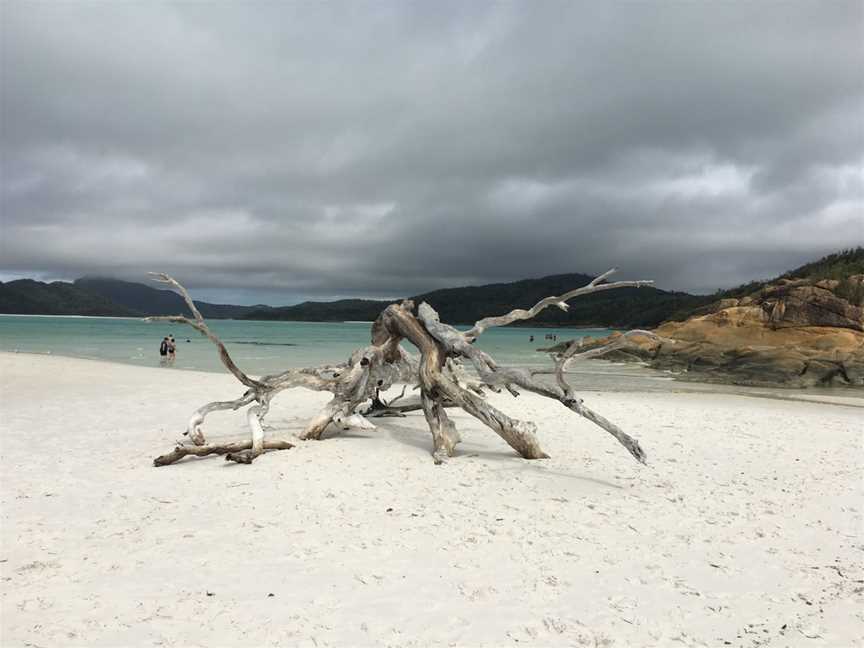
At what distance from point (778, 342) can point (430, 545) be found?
2550cm

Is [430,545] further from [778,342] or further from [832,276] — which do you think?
[832,276]

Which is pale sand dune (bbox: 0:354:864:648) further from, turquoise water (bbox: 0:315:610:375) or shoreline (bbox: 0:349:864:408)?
turquoise water (bbox: 0:315:610:375)

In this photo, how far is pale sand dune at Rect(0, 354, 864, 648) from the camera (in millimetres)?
3312

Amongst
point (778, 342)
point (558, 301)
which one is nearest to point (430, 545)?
point (558, 301)

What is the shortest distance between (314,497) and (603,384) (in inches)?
652

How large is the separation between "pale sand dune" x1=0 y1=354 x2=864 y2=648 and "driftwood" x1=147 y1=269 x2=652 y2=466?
1.12 ft

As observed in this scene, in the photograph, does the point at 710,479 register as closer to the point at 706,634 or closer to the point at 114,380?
the point at 706,634

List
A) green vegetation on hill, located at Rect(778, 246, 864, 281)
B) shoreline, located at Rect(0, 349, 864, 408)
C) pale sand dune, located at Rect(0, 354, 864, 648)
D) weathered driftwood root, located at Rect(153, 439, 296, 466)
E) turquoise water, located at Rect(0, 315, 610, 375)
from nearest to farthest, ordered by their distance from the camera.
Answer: pale sand dune, located at Rect(0, 354, 864, 648), weathered driftwood root, located at Rect(153, 439, 296, 466), shoreline, located at Rect(0, 349, 864, 408), turquoise water, located at Rect(0, 315, 610, 375), green vegetation on hill, located at Rect(778, 246, 864, 281)

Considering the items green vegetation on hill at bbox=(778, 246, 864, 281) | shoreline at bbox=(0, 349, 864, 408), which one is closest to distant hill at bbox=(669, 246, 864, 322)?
green vegetation on hill at bbox=(778, 246, 864, 281)

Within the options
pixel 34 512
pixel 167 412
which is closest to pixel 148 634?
pixel 34 512

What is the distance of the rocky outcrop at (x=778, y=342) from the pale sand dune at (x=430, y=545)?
15.6 m

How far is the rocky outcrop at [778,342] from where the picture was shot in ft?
70.6

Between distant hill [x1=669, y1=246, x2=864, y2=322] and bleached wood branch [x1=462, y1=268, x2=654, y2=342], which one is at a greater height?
distant hill [x1=669, y1=246, x2=864, y2=322]

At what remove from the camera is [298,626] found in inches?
129
